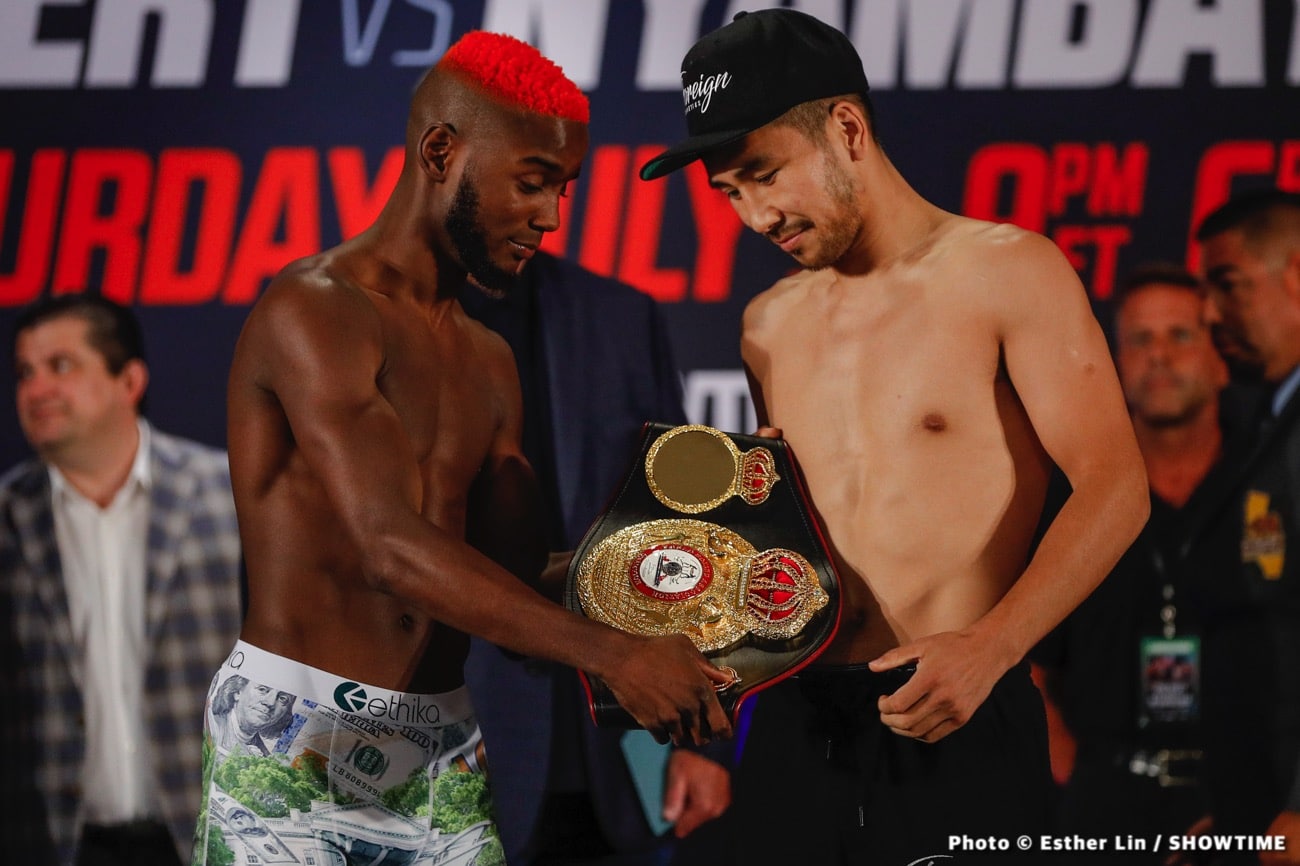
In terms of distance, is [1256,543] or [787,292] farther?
[1256,543]

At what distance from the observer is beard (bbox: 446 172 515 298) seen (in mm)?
1992

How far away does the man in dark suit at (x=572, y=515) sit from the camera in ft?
8.79

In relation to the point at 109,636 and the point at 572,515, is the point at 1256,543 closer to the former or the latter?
the point at 572,515

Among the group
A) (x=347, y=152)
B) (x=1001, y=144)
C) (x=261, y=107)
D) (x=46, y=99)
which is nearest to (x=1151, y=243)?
(x=1001, y=144)

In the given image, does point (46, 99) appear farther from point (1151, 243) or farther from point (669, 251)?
point (1151, 243)

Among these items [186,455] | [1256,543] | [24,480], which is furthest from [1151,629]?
[24,480]

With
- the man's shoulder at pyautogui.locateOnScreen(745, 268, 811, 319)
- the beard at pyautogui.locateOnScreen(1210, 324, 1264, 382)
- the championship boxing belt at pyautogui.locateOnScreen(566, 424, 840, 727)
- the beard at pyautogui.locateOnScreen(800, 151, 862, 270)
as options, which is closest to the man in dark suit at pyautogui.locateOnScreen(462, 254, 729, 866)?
the man's shoulder at pyautogui.locateOnScreen(745, 268, 811, 319)

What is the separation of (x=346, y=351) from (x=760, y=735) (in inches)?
33.7

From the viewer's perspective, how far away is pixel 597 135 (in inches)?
119

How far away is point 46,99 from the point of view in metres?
3.05

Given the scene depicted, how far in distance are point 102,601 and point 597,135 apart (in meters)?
1.53

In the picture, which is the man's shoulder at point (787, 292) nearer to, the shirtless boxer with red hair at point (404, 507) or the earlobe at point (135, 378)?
the shirtless boxer with red hair at point (404, 507)

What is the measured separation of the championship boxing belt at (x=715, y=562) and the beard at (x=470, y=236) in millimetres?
347

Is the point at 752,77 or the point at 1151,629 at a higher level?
the point at 752,77
